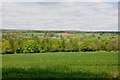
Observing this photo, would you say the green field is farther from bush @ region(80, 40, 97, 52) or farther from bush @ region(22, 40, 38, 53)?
bush @ region(80, 40, 97, 52)

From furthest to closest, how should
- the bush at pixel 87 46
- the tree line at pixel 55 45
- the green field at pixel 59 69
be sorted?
the bush at pixel 87 46 < the tree line at pixel 55 45 < the green field at pixel 59 69

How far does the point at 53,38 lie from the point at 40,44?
330 cm

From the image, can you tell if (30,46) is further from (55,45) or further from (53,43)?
(55,45)

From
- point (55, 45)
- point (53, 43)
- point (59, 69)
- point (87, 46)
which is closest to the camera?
point (59, 69)

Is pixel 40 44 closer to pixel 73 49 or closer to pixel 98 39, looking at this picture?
pixel 73 49

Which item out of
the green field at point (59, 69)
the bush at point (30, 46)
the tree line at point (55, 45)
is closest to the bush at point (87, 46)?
the tree line at point (55, 45)

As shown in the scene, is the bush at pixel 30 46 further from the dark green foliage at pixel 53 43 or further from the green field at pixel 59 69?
the green field at pixel 59 69

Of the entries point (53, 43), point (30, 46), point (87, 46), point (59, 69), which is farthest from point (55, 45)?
point (59, 69)

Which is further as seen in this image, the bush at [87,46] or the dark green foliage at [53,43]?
the bush at [87,46]

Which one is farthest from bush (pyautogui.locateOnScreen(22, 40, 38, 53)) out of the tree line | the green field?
the green field

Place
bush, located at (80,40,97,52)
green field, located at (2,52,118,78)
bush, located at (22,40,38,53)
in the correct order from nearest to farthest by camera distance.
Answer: green field, located at (2,52,118,78)
bush, located at (22,40,38,53)
bush, located at (80,40,97,52)

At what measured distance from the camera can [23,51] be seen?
159 feet

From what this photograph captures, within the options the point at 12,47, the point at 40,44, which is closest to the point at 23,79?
the point at 12,47

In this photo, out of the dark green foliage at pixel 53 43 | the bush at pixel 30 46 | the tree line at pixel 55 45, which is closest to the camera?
the dark green foliage at pixel 53 43
